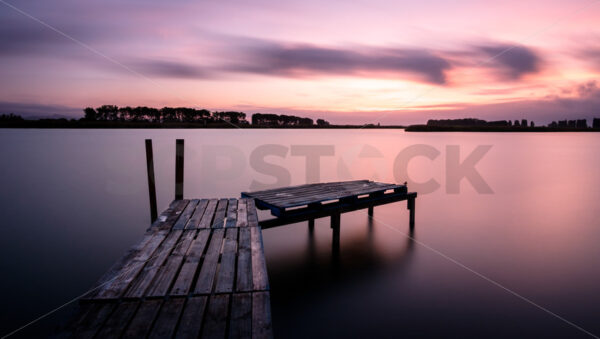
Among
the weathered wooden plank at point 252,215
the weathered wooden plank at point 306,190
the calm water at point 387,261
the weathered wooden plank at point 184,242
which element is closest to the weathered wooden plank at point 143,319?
the weathered wooden plank at point 184,242

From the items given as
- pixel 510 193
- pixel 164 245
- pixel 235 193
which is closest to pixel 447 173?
pixel 510 193

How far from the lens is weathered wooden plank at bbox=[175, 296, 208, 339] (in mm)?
2793

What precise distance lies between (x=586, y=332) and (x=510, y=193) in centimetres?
1441

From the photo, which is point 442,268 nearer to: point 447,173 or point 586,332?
point 586,332

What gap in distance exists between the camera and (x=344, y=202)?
8906 millimetres

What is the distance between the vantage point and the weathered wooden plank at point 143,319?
2.78 m

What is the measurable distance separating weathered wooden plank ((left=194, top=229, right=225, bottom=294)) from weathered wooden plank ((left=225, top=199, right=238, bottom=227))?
531 mm

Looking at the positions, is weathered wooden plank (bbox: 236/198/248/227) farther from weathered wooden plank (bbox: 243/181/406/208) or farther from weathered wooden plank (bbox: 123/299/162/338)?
weathered wooden plank (bbox: 123/299/162/338)

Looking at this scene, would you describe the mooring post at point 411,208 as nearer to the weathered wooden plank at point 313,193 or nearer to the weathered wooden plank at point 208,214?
the weathered wooden plank at point 313,193

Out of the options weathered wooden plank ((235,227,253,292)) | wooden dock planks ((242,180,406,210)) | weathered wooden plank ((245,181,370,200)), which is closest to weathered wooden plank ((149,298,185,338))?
weathered wooden plank ((235,227,253,292))

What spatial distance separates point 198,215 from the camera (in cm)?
675

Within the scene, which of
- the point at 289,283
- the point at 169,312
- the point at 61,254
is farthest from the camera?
the point at 61,254

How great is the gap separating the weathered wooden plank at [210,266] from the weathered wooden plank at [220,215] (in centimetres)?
45

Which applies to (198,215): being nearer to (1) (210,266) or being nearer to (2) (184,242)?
(2) (184,242)
